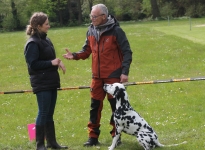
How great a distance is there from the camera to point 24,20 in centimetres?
6850

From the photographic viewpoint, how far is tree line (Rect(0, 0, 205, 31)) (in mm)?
66688

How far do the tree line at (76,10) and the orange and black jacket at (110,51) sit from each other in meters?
58.4

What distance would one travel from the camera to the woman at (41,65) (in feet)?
21.0

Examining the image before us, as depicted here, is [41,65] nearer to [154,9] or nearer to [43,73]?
[43,73]

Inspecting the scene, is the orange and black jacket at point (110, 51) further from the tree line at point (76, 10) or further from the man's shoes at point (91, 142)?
the tree line at point (76, 10)

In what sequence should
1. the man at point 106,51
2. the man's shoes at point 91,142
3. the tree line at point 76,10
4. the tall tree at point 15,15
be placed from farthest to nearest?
1. the tall tree at point 15,15
2. the tree line at point 76,10
3. the man's shoes at point 91,142
4. the man at point 106,51

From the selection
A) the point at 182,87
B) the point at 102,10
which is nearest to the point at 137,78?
the point at 182,87

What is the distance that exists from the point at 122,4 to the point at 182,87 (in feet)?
201

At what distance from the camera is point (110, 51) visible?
6.70m

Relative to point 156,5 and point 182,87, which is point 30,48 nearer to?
point 182,87

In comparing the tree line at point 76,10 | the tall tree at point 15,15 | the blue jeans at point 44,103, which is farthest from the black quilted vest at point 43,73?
the tall tree at point 15,15

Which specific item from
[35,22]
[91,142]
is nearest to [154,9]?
[91,142]

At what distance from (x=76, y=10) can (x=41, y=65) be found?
68226 mm

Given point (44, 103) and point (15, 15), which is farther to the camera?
point (15, 15)
